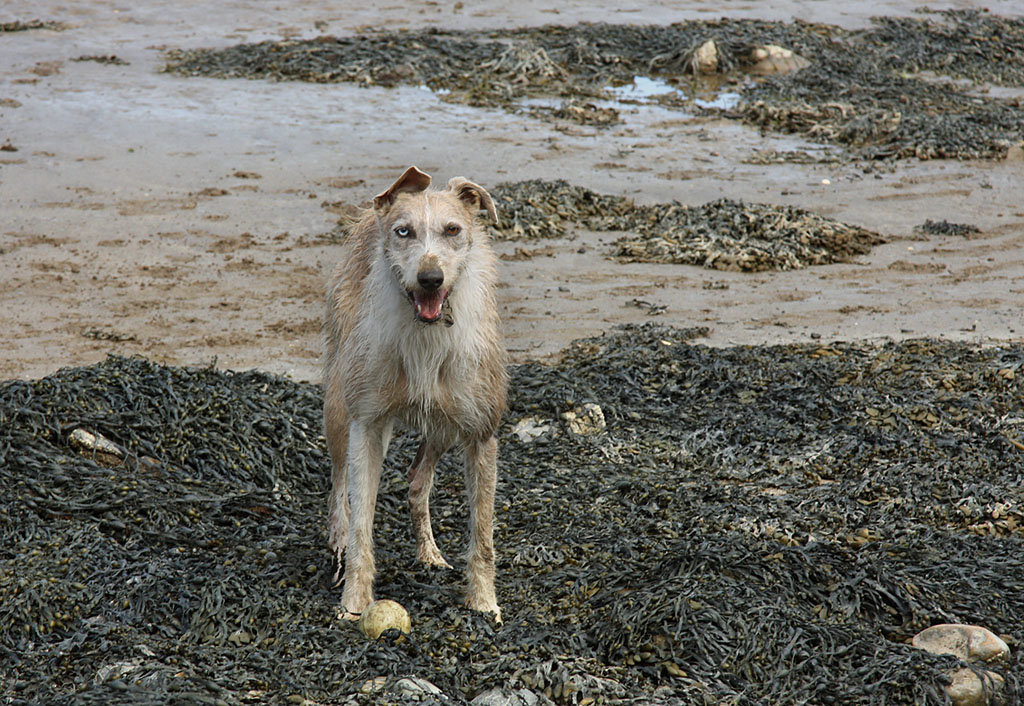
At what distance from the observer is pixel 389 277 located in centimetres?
445

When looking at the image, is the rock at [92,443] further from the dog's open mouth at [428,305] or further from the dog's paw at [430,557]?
the dog's open mouth at [428,305]

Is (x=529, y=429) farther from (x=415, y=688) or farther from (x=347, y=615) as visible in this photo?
(x=415, y=688)

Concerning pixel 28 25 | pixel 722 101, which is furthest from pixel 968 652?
pixel 28 25

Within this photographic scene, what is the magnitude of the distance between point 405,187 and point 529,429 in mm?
2432

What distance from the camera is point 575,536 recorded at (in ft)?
17.8

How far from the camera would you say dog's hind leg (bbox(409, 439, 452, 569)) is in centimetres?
521

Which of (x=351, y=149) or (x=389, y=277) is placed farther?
(x=351, y=149)

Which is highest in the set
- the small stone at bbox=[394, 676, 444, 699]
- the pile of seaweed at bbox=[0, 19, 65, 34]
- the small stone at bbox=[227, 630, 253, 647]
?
the pile of seaweed at bbox=[0, 19, 65, 34]

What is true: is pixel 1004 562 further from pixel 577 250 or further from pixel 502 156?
pixel 502 156

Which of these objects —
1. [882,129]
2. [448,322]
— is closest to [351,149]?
[882,129]

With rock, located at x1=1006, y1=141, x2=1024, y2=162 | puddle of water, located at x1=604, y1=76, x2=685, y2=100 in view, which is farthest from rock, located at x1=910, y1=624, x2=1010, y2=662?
puddle of water, located at x1=604, y1=76, x2=685, y2=100

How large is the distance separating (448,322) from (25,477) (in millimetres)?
2481

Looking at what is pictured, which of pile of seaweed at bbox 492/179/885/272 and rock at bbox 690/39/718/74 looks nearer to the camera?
pile of seaweed at bbox 492/179/885/272

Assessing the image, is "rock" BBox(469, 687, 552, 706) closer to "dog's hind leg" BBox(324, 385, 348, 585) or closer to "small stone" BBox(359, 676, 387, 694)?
"small stone" BBox(359, 676, 387, 694)
